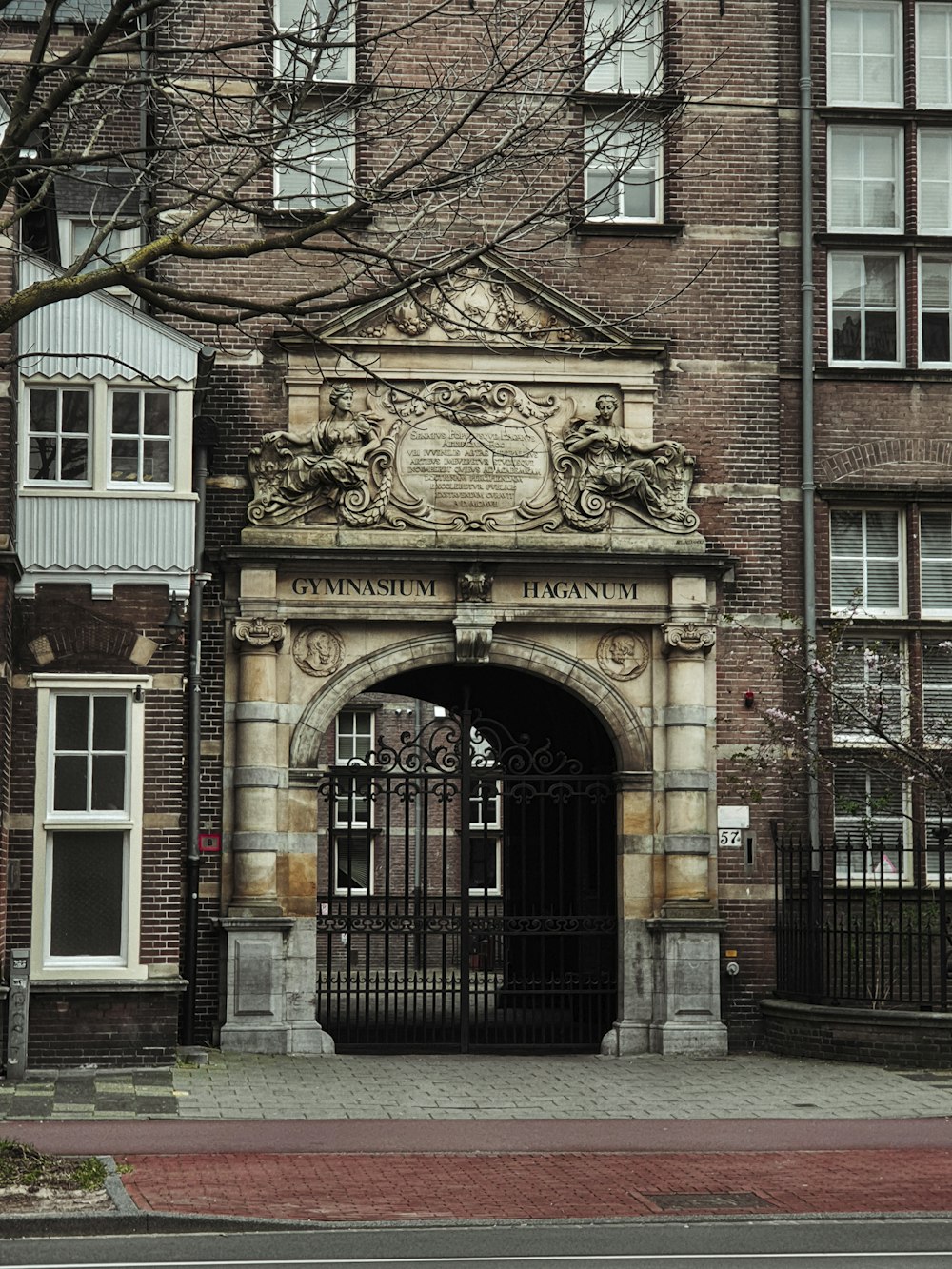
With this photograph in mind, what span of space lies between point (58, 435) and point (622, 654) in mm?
5718

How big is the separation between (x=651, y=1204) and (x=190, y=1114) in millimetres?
4594

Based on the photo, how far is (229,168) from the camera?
39.5ft

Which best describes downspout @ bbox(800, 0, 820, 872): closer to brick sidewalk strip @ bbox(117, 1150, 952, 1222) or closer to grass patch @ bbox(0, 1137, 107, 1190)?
brick sidewalk strip @ bbox(117, 1150, 952, 1222)

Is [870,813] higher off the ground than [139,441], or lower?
lower

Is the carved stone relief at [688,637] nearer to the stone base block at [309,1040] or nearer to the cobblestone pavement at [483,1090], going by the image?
the cobblestone pavement at [483,1090]

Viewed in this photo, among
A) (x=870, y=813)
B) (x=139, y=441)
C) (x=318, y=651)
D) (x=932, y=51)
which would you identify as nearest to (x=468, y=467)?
(x=318, y=651)

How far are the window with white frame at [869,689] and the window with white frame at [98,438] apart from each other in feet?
22.1

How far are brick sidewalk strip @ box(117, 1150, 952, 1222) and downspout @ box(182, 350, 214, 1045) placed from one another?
581cm

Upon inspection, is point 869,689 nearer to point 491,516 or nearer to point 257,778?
point 491,516

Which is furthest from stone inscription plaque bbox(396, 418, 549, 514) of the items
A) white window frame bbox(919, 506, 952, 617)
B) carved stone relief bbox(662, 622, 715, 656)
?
white window frame bbox(919, 506, 952, 617)

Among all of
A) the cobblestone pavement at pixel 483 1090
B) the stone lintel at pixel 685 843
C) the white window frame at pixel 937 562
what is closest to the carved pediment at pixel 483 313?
the white window frame at pixel 937 562

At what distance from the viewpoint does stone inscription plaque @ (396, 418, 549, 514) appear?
18547mm

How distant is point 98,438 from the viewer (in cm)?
1723

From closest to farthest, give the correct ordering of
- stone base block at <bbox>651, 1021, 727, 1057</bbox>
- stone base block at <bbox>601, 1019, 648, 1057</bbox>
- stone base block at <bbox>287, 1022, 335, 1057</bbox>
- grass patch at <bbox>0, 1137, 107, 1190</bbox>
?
grass patch at <bbox>0, 1137, 107, 1190</bbox> < stone base block at <bbox>287, 1022, 335, 1057</bbox> < stone base block at <bbox>651, 1021, 727, 1057</bbox> < stone base block at <bbox>601, 1019, 648, 1057</bbox>
